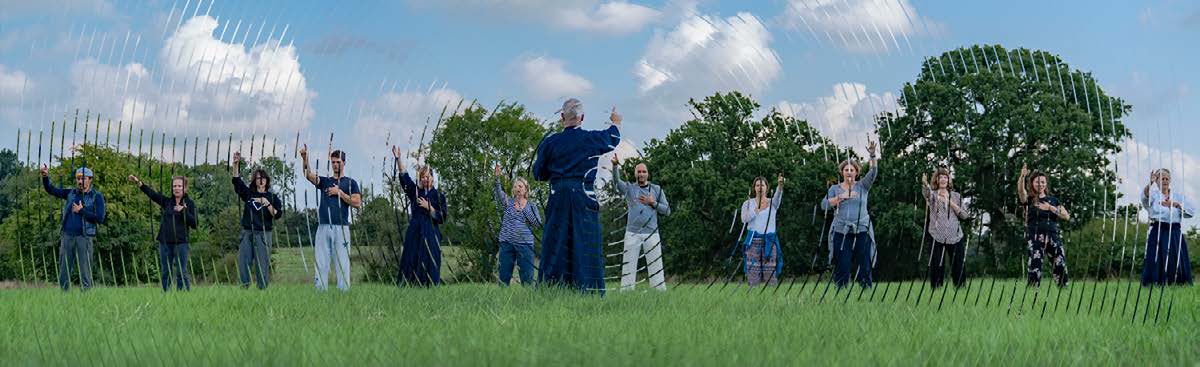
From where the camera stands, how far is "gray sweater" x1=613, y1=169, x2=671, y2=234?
12.6 m

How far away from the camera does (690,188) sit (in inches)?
1209

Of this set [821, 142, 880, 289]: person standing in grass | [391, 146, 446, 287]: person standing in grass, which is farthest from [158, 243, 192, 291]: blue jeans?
[821, 142, 880, 289]: person standing in grass

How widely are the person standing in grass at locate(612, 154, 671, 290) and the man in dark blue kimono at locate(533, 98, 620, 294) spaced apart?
1.95 metres

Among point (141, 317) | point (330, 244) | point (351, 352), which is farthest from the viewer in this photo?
point (330, 244)

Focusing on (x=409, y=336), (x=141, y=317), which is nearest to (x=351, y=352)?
(x=409, y=336)

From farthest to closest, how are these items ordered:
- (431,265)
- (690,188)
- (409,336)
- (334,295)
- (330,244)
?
1. (690,188)
2. (431,265)
3. (330,244)
4. (334,295)
5. (409,336)

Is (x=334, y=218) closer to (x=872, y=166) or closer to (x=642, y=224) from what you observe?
(x=642, y=224)

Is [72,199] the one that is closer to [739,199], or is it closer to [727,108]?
[739,199]

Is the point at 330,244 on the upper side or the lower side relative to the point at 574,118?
lower

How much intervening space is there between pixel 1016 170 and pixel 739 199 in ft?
28.9

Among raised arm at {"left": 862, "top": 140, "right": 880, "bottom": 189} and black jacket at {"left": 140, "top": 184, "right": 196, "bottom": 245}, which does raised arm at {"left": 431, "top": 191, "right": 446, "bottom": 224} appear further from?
raised arm at {"left": 862, "top": 140, "right": 880, "bottom": 189}

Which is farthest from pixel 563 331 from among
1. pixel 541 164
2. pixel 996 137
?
pixel 996 137

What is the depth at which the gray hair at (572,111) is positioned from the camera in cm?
1045

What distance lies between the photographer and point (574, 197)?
1037 centimetres
